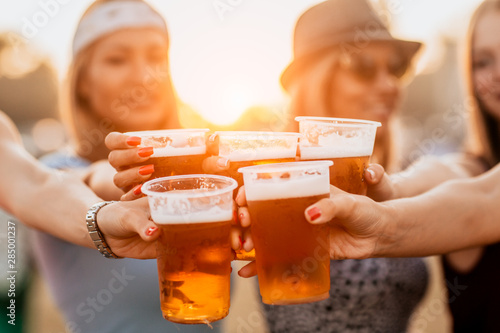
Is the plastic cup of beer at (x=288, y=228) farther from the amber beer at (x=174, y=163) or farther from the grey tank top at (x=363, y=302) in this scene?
the grey tank top at (x=363, y=302)

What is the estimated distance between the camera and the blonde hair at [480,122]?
344 centimetres

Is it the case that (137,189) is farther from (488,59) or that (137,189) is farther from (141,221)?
(488,59)

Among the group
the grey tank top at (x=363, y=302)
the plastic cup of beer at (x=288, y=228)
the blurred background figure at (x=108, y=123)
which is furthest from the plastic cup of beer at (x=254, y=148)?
the grey tank top at (x=363, y=302)

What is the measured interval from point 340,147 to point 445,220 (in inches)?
30.6

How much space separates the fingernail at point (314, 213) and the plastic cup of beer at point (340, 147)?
0.40 metres

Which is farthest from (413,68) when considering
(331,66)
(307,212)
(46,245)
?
(46,245)

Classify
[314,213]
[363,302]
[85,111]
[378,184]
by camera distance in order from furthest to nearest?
[85,111] < [363,302] < [378,184] < [314,213]

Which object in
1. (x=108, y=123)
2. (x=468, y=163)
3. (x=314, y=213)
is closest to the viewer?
(x=314, y=213)

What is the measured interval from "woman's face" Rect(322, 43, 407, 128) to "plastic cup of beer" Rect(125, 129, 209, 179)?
6.53 feet

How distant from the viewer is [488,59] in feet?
11.6

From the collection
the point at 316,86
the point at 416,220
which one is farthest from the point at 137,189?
the point at 316,86

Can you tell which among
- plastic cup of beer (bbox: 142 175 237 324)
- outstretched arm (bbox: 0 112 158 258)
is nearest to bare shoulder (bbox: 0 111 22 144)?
outstretched arm (bbox: 0 112 158 258)

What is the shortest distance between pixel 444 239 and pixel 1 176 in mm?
2484

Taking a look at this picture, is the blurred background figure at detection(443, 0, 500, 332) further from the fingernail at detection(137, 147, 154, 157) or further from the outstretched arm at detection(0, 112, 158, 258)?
the fingernail at detection(137, 147, 154, 157)
